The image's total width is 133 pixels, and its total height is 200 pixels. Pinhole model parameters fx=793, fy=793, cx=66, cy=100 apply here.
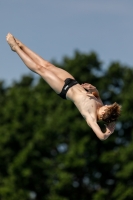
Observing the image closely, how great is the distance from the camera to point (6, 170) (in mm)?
50594

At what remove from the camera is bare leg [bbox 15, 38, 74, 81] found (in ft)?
58.0

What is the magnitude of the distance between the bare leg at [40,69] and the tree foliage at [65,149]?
29.4 metres

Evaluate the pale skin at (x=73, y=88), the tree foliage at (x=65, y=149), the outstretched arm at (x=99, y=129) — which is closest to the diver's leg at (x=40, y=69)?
the pale skin at (x=73, y=88)

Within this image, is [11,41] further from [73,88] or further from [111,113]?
[111,113]

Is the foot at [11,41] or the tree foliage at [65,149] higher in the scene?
the tree foliage at [65,149]

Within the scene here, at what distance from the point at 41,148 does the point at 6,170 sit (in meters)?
2.78

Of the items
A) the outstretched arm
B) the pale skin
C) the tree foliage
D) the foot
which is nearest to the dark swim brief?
the pale skin

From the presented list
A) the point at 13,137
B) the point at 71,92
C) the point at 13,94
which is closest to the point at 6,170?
the point at 13,137

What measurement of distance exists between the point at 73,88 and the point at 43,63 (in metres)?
1.08

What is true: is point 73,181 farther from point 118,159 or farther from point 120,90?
point 120,90

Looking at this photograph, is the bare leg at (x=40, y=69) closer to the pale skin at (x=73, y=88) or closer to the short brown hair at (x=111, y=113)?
the pale skin at (x=73, y=88)

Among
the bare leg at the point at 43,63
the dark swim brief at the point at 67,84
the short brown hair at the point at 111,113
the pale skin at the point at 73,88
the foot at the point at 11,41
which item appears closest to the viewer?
the short brown hair at the point at 111,113

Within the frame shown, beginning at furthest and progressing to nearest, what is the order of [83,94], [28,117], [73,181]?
[28,117] → [73,181] → [83,94]

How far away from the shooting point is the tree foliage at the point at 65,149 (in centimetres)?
4803
